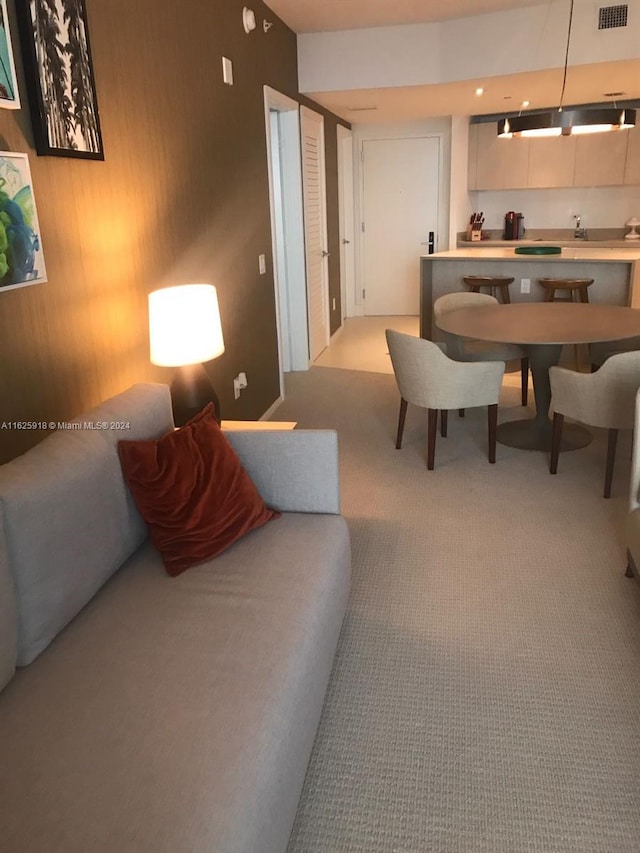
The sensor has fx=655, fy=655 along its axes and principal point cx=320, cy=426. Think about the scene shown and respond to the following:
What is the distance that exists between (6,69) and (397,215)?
6.08 m

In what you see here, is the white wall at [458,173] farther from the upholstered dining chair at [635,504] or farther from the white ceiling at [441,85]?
the upholstered dining chair at [635,504]

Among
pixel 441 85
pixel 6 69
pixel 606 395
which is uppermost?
pixel 441 85

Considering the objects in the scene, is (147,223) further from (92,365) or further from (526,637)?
(526,637)

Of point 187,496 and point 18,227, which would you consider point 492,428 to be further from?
point 18,227

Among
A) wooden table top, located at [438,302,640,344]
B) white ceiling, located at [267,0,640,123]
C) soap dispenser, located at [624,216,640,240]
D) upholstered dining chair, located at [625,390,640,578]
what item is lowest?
upholstered dining chair, located at [625,390,640,578]

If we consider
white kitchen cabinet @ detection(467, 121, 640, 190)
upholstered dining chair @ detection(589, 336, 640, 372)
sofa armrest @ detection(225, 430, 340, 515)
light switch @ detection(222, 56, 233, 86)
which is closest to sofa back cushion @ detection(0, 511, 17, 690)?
sofa armrest @ detection(225, 430, 340, 515)

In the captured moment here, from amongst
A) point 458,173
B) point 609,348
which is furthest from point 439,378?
point 458,173

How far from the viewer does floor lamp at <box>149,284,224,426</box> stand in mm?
2420

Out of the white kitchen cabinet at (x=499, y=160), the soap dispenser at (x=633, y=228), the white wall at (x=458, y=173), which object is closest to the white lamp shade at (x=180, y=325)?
the white wall at (x=458, y=173)

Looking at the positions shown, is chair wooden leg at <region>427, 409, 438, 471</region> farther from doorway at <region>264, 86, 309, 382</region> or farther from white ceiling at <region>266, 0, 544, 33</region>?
white ceiling at <region>266, 0, 544, 33</region>

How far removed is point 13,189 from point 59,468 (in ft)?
2.71

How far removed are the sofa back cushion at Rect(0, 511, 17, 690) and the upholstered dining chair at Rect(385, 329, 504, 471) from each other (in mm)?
2309

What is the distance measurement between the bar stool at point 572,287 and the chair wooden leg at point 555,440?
1.69 m

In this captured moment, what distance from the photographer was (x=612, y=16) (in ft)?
13.7
